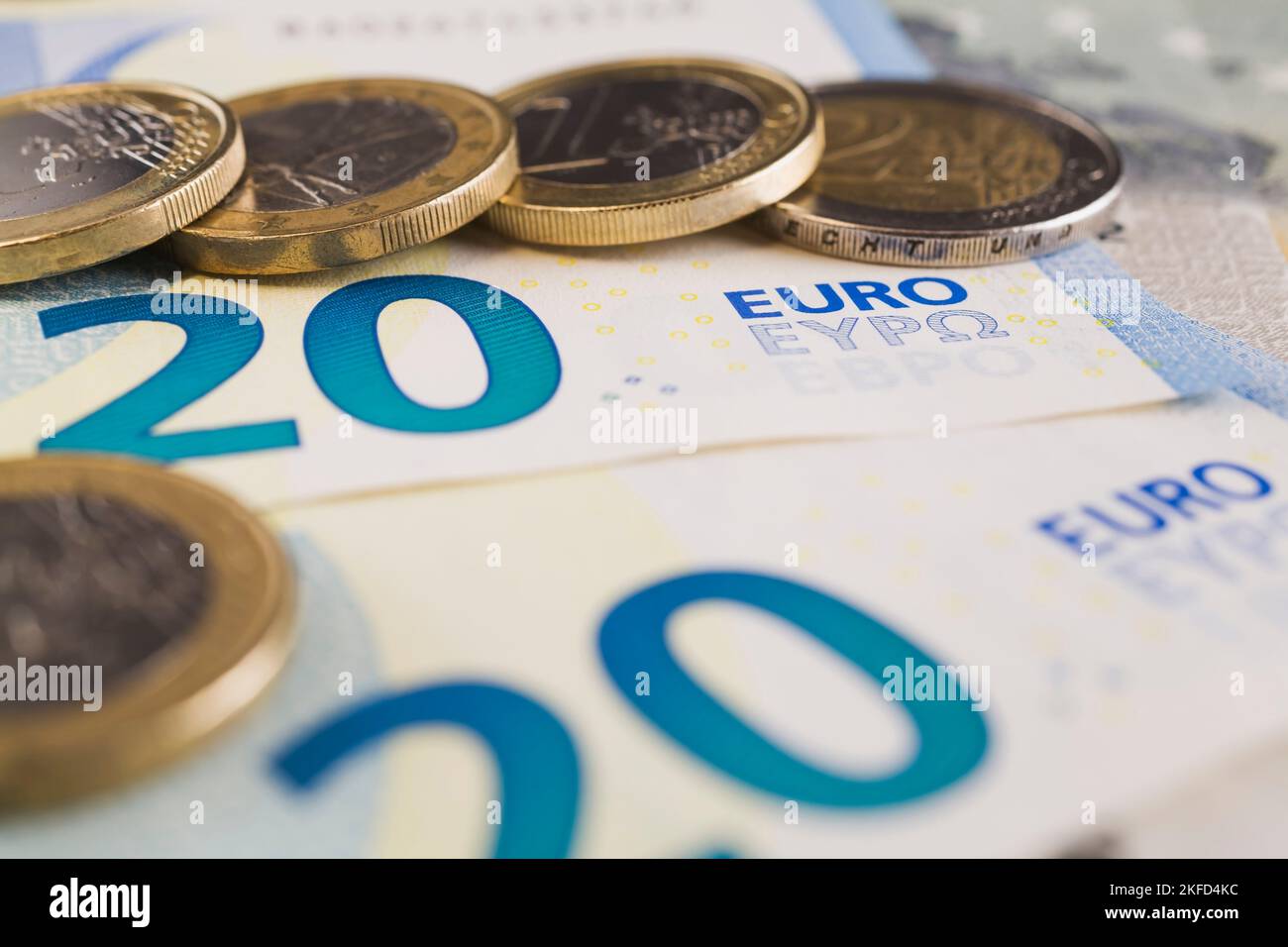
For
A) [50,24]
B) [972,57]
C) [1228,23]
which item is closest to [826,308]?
[972,57]

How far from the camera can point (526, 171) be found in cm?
132

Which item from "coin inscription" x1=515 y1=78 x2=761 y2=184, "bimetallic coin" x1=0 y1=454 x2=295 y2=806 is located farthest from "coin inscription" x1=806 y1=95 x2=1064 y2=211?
"bimetallic coin" x1=0 y1=454 x2=295 y2=806

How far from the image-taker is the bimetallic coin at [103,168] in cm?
114

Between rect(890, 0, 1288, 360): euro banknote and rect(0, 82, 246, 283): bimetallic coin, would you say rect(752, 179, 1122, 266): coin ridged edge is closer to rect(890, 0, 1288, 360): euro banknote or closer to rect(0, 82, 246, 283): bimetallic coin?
rect(890, 0, 1288, 360): euro banknote

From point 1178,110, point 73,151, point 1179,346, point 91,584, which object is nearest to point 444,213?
point 73,151

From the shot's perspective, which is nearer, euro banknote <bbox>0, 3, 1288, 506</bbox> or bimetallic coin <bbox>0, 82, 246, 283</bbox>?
euro banknote <bbox>0, 3, 1288, 506</bbox>

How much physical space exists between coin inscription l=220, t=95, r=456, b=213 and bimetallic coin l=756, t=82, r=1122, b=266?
0.37 meters

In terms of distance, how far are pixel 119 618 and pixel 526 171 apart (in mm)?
715

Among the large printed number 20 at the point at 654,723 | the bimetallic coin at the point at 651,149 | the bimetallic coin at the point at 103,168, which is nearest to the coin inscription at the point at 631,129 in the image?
the bimetallic coin at the point at 651,149

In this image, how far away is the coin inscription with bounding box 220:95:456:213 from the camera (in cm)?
125

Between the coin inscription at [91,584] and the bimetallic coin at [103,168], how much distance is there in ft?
1.26

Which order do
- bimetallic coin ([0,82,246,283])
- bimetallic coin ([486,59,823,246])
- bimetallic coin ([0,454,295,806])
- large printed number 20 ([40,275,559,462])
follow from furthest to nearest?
bimetallic coin ([486,59,823,246]) < bimetallic coin ([0,82,246,283]) < large printed number 20 ([40,275,559,462]) < bimetallic coin ([0,454,295,806])

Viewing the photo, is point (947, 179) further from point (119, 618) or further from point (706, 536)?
point (119, 618)

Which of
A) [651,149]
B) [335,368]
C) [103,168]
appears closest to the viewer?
[335,368]
